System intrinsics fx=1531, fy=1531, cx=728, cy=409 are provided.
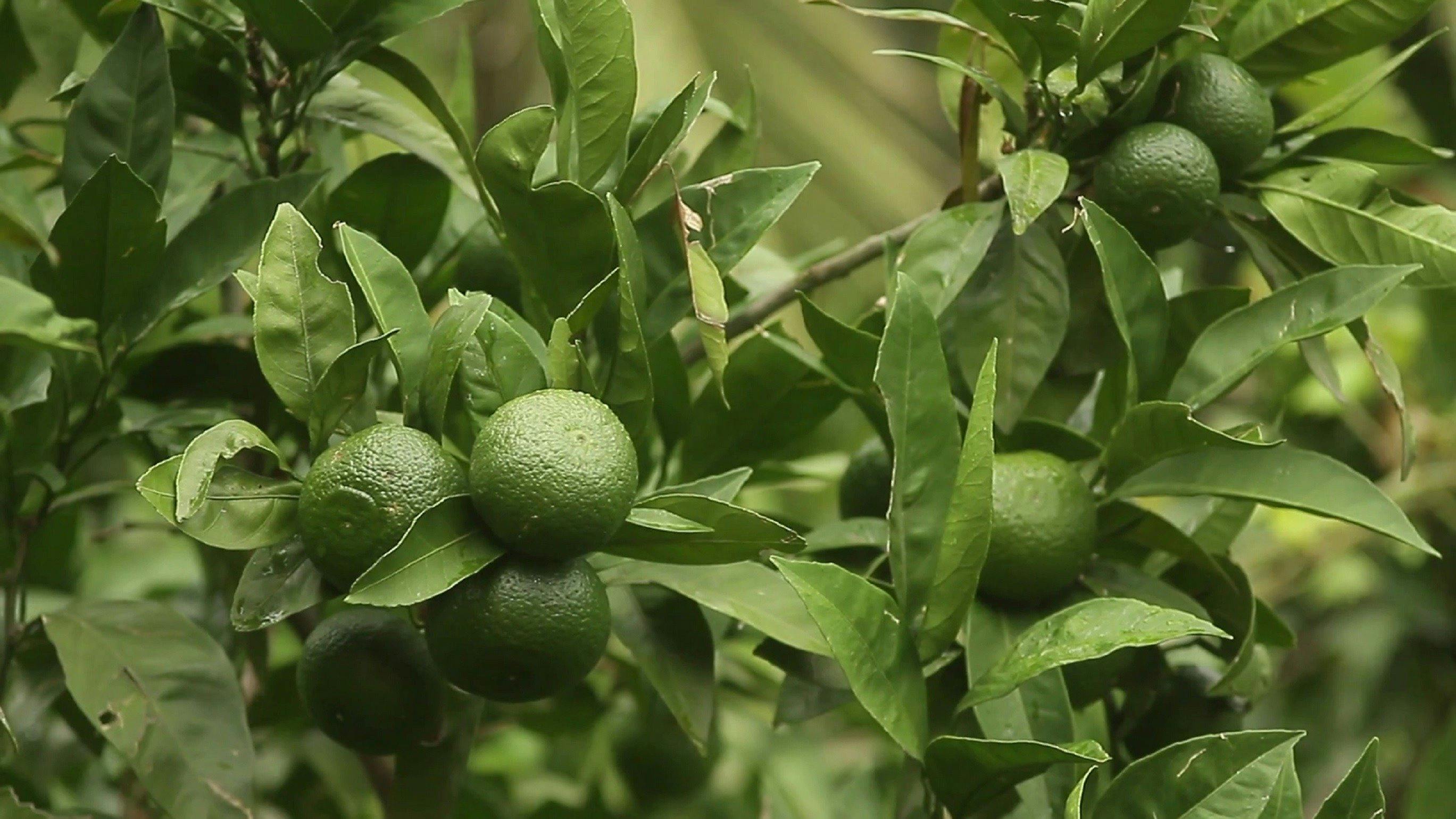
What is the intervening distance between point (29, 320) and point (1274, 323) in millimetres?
669

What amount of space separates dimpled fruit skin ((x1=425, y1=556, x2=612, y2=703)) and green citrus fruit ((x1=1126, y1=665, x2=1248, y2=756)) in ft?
1.36

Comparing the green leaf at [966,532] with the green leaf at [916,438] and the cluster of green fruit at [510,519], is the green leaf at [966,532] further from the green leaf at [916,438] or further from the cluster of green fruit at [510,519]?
the cluster of green fruit at [510,519]

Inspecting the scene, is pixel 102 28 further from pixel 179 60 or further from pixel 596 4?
pixel 596 4

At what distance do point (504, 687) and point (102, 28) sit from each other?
1.69 ft

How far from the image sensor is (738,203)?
826 millimetres

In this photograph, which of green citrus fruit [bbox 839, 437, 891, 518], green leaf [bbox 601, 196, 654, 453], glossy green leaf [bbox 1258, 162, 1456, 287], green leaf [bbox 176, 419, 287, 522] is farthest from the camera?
green citrus fruit [bbox 839, 437, 891, 518]

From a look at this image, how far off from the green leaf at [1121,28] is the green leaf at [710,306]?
9.0 inches

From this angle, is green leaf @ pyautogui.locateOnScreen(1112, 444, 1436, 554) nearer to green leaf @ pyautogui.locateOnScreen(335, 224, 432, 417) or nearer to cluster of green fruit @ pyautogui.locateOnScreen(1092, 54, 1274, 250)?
cluster of green fruit @ pyautogui.locateOnScreen(1092, 54, 1274, 250)

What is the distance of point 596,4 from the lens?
2.51 feet

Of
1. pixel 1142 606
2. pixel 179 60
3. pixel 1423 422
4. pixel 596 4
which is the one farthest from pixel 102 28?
pixel 1423 422

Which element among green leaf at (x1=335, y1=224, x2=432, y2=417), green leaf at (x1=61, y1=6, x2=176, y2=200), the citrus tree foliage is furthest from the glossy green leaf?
green leaf at (x1=61, y1=6, x2=176, y2=200)

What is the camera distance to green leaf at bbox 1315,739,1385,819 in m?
0.73

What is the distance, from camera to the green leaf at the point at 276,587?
2.32ft

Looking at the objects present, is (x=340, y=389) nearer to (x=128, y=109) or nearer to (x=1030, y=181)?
(x=128, y=109)
